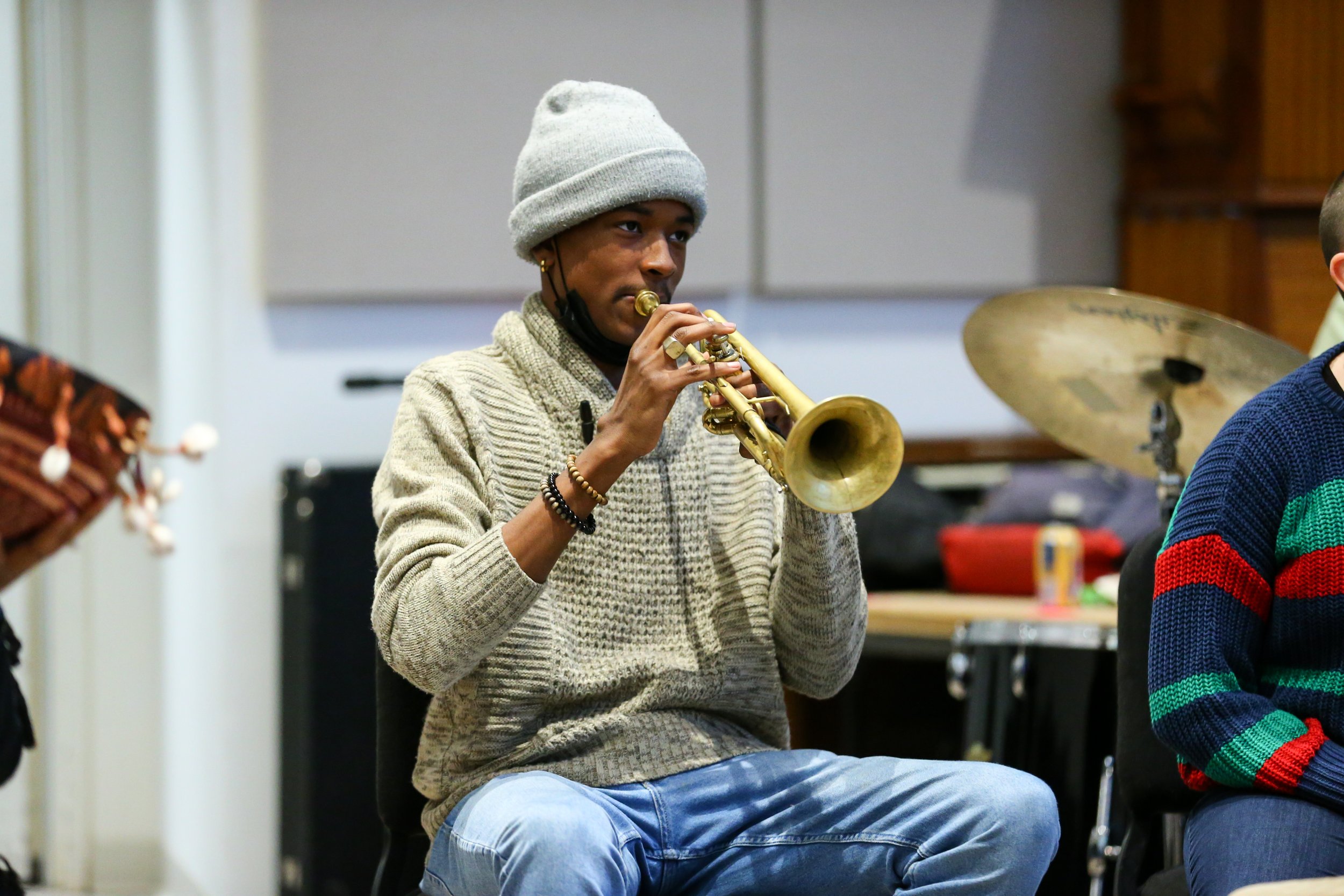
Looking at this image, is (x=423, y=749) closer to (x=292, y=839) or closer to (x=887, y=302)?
(x=292, y=839)

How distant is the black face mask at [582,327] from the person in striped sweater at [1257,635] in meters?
0.70

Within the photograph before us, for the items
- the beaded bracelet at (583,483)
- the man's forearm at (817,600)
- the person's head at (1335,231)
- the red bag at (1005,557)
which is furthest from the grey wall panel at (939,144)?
the beaded bracelet at (583,483)

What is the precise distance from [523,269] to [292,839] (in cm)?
138

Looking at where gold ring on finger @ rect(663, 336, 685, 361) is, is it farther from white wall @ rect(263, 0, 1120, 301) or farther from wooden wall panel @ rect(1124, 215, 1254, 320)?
wooden wall panel @ rect(1124, 215, 1254, 320)

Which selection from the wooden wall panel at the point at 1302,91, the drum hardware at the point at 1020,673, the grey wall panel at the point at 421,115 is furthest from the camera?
the wooden wall panel at the point at 1302,91

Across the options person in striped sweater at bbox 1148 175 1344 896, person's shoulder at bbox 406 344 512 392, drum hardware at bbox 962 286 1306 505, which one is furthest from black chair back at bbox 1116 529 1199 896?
person's shoulder at bbox 406 344 512 392

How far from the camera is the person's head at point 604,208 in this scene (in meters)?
1.77

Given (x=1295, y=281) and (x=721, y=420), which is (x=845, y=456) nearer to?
(x=721, y=420)

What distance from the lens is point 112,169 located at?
3.32m

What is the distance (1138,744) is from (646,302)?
2.71ft

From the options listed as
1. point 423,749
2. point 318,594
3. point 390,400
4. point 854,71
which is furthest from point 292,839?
point 854,71

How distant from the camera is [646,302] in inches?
69.9

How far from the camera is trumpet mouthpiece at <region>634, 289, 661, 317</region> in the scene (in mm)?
1775

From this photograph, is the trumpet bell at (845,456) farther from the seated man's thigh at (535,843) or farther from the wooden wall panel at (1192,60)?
the wooden wall panel at (1192,60)
